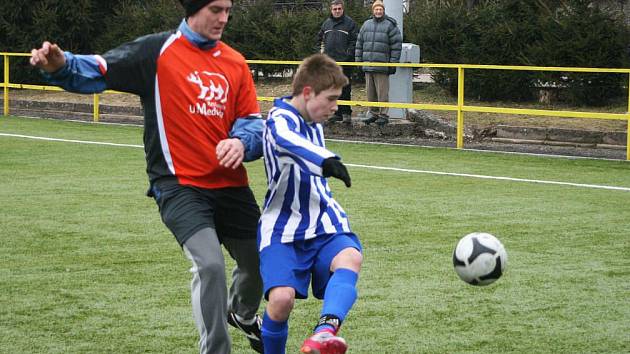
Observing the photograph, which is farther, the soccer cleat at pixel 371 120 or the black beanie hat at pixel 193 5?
the soccer cleat at pixel 371 120

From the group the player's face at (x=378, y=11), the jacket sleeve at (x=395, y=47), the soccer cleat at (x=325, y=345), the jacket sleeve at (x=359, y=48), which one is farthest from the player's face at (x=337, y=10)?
the soccer cleat at (x=325, y=345)

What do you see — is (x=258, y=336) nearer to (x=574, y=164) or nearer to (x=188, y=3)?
(x=188, y=3)

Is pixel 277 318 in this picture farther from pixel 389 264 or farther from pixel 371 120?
pixel 371 120

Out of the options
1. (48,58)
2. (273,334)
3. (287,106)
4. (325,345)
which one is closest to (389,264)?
(273,334)

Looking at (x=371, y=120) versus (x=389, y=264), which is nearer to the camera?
(x=389, y=264)

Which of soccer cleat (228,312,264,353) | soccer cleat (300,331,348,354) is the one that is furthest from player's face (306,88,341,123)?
soccer cleat (228,312,264,353)

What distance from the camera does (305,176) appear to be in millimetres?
5352

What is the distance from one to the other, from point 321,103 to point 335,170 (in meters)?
0.54

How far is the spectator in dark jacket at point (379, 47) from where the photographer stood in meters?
18.2

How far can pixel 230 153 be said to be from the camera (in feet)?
16.8

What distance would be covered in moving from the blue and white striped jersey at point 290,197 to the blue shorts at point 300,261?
41 millimetres

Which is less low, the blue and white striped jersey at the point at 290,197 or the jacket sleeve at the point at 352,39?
the blue and white striped jersey at the point at 290,197

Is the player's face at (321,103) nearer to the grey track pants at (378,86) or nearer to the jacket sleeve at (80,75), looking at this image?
the jacket sleeve at (80,75)

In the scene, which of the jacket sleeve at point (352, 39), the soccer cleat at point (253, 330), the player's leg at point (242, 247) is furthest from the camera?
the jacket sleeve at point (352, 39)
